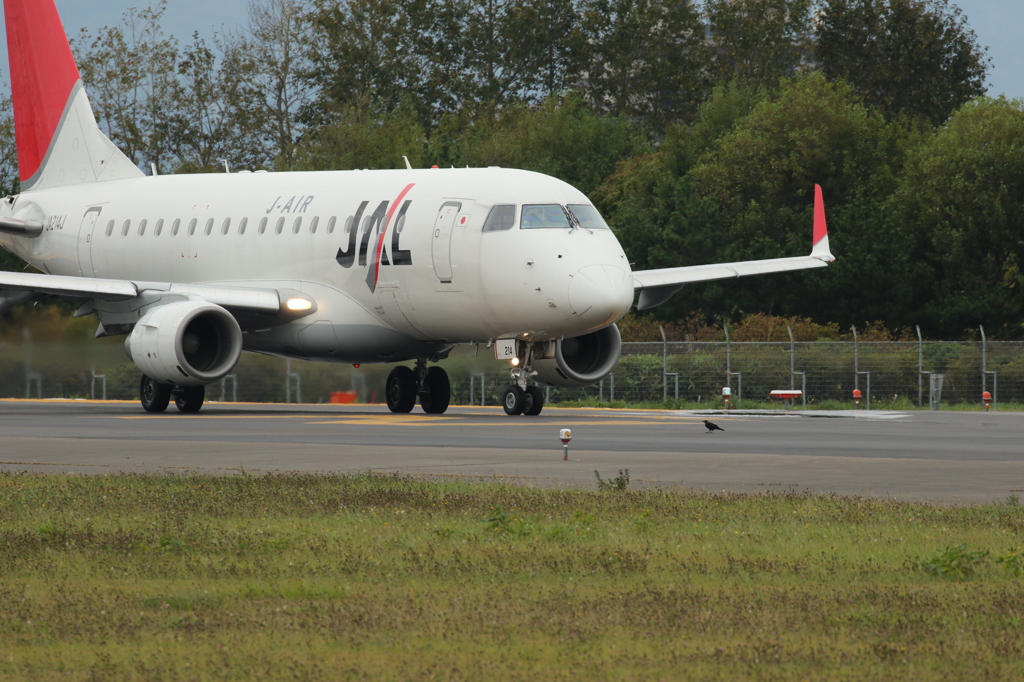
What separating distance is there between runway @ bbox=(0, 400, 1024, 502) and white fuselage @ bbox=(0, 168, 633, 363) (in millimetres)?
1693

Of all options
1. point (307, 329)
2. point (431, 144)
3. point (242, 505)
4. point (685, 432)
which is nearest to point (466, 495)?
point (242, 505)

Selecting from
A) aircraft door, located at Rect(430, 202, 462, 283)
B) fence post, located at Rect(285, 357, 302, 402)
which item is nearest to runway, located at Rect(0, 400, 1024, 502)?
aircraft door, located at Rect(430, 202, 462, 283)

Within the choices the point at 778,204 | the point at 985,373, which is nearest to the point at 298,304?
the point at 985,373

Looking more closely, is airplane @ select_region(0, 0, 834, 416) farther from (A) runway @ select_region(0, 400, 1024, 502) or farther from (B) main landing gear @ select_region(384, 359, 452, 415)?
(A) runway @ select_region(0, 400, 1024, 502)

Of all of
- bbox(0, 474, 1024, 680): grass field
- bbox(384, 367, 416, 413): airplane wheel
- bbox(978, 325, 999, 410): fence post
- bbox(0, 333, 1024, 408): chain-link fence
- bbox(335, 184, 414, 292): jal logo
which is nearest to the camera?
bbox(0, 474, 1024, 680): grass field

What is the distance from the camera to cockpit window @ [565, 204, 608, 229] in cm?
2628

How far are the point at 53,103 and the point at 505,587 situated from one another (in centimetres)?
3070

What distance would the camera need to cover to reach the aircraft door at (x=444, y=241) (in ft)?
87.1

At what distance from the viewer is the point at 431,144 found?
235 ft

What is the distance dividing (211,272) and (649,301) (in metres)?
9.08

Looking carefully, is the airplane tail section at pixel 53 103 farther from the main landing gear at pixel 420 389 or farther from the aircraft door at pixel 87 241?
the main landing gear at pixel 420 389

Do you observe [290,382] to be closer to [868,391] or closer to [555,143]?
[868,391]

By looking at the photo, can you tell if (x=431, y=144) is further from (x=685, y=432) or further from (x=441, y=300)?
(x=685, y=432)

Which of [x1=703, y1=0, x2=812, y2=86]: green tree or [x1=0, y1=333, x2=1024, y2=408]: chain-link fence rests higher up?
[x1=703, y1=0, x2=812, y2=86]: green tree
